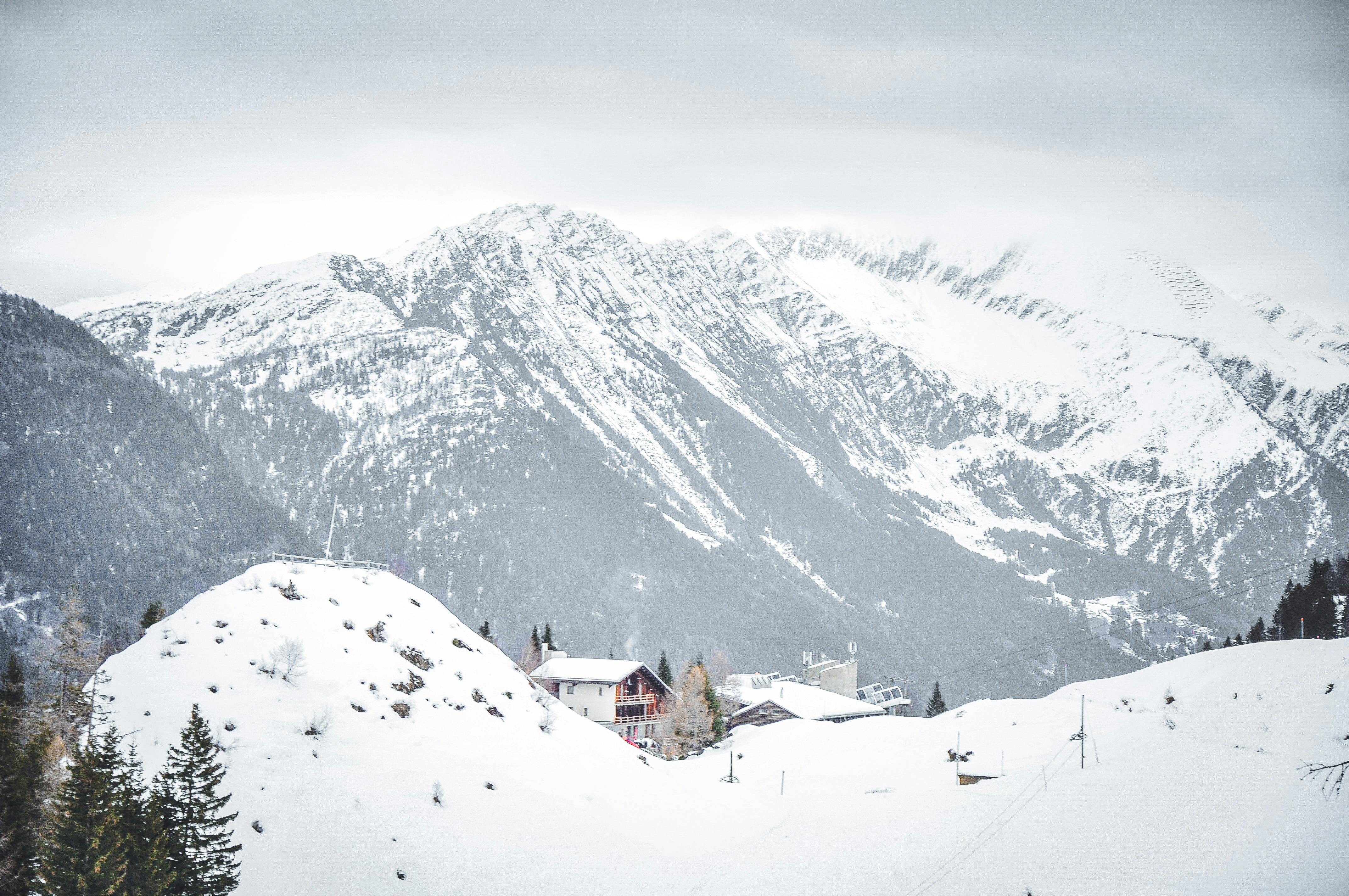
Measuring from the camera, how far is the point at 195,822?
35.1 meters

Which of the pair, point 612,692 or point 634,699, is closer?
point 612,692

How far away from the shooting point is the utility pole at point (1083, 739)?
61.6m

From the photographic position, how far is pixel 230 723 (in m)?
49.8

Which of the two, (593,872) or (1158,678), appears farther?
(1158,678)

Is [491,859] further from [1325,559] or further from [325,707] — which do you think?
[1325,559]

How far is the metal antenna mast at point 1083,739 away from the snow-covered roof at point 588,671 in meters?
42.5

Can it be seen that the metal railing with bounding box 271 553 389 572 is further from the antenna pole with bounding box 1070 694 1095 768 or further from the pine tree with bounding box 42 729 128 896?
the antenna pole with bounding box 1070 694 1095 768

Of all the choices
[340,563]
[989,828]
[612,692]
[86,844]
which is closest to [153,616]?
[340,563]

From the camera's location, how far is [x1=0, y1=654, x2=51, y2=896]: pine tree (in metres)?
35.6

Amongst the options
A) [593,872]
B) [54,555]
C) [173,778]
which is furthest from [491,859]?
[54,555]

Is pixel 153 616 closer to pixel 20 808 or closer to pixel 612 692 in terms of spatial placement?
pixel 612 692

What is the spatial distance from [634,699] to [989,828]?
51043 mm

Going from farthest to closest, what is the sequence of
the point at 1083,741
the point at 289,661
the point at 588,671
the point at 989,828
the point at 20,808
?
the point at 588,671, the point at 1083,741, the point at 289,661, the point at 989,828, the point at 20,808

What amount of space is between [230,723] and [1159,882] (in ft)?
143
